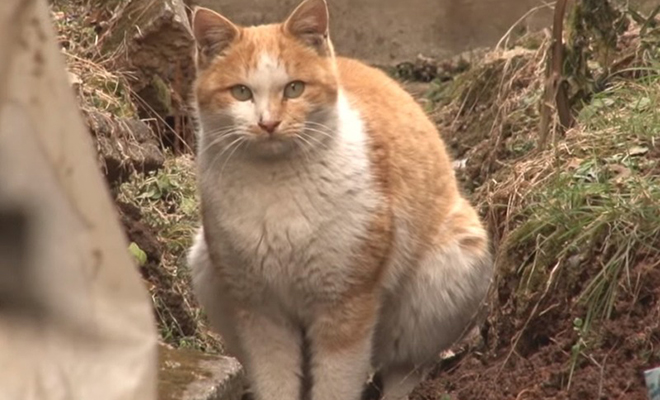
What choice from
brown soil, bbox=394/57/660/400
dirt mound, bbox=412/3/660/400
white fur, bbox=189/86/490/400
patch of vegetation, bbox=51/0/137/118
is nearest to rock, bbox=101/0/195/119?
patch of vegetation, bbox=51/0/137/118

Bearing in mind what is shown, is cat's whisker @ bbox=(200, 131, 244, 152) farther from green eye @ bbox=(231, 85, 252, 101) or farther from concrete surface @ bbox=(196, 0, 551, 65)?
concrete surface @ bbox=(196, 0, 551, 65)

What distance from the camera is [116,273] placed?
5.21 ft

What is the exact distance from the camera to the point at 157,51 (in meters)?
7.09

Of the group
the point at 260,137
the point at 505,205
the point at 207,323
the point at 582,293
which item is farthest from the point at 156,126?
the point at 582,293

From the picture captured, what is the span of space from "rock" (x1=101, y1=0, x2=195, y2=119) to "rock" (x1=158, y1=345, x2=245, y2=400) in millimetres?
3033

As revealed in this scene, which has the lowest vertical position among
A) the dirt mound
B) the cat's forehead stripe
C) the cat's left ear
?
the dirt mound

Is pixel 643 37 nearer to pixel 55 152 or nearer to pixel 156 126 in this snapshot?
pixel 156 126

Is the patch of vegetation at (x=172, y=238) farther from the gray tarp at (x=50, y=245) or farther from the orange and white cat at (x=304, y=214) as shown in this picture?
the gray tarp at (x=50, y=245)

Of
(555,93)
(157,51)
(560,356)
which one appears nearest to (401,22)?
(157,51)

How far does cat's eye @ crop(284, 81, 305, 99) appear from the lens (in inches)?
174

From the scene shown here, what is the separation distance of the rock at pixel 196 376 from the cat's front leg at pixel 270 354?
36cm

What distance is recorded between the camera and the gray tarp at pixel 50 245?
1518 millimetres

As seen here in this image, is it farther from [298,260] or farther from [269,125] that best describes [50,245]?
[298,260]

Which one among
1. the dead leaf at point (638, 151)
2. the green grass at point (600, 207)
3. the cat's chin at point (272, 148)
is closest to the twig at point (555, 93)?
the green grass at point (600, 207)
